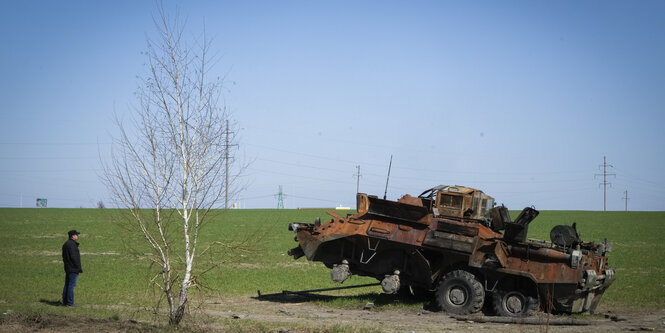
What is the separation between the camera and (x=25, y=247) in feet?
133

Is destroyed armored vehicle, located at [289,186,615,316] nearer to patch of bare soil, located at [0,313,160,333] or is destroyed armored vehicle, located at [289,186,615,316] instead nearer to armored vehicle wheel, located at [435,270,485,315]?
armored vehicle wheel, located at [435,270,485,315]

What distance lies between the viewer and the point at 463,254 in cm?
1820

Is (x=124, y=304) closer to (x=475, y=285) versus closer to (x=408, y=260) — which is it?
(x=408, y=260)

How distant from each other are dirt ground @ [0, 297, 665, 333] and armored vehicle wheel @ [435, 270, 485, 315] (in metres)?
0.41

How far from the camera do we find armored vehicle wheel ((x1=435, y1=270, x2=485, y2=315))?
58.6 ft

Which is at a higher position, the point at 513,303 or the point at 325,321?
the point at 513,303

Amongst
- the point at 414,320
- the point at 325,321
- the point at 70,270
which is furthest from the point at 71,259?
the point at 414,320

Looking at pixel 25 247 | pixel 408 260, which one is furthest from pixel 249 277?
pixel 25 247

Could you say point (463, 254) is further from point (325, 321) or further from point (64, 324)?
point (64, 324)

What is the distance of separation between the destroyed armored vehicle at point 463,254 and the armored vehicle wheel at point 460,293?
3cm

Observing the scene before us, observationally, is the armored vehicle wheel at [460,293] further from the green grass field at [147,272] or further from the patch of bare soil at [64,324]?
the patch of bare soil at [64,324]

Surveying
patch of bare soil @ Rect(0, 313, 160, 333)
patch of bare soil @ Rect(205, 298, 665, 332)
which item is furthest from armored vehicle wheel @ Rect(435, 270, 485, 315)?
patch of bare soil @ Rect(0, 313, 160, 333)

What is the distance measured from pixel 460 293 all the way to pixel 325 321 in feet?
12.8

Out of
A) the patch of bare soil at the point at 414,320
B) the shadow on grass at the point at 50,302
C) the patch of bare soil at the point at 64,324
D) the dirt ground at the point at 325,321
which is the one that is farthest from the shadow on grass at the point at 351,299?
the patch of bare soil at the point at 64,324
